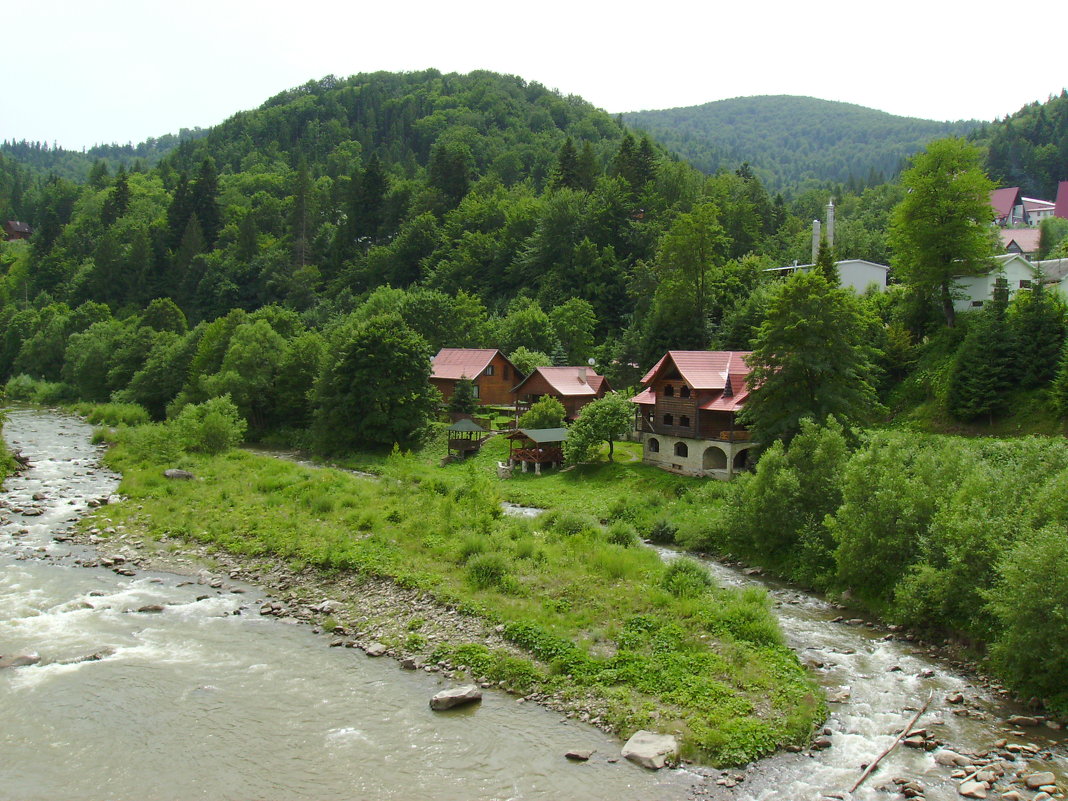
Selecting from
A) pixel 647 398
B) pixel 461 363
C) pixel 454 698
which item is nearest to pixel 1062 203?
pixel 461 363

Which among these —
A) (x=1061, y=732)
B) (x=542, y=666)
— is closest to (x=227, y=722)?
(x=542, y=666)

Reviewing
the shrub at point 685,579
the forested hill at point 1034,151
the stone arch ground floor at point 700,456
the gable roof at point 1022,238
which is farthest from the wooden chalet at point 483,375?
the forested hill at point 1034,151

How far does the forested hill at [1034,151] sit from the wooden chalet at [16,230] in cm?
18851

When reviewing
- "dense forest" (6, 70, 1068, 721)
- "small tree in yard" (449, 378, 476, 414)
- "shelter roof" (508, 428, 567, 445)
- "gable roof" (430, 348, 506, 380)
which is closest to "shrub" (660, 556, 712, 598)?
"dense forest" (6, 70, 1068, 721)

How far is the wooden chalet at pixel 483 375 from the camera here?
6450cm

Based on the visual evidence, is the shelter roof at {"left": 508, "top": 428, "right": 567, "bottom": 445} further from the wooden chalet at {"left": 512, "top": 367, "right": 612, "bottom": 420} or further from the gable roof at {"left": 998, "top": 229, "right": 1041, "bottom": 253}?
the gable roof at {"left": 998, "top": 229, "right": 1041, "bottom": 253}

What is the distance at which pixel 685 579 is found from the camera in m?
23.8

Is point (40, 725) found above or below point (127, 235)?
below

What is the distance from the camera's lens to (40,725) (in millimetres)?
16797

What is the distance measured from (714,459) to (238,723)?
98.6ft

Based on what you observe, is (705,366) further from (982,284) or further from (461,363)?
(461,363)

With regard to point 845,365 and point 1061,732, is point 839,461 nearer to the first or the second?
point 845,365

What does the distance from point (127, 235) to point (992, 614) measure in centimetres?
13595

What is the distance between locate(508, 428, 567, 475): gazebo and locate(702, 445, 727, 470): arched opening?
9.27 meters
